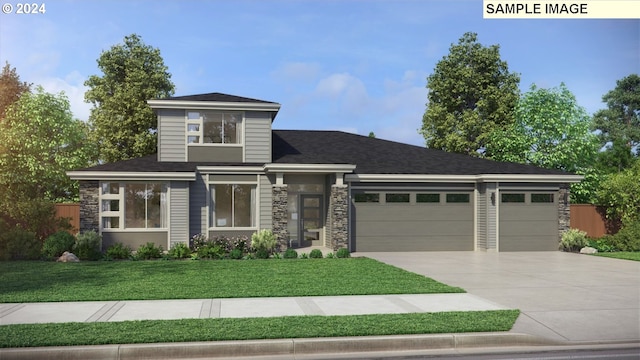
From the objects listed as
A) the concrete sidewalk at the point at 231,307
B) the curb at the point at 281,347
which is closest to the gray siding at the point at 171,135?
the concrete sidewalk at the point at 231,307

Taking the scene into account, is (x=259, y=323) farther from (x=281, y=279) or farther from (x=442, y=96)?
(x=442, y=96)

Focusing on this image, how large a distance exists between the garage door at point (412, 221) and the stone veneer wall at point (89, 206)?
10.0 metres

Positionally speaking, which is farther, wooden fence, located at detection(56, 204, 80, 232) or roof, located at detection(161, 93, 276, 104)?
wooden fence, located at detection(56, 204, 80, 232)

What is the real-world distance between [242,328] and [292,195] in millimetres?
15082

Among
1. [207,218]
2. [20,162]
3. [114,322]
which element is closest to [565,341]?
[114,322]

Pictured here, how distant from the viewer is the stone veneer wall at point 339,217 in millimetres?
22094

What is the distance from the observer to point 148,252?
1972 cm

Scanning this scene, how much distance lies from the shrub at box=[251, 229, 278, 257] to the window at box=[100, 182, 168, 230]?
12.1 feet

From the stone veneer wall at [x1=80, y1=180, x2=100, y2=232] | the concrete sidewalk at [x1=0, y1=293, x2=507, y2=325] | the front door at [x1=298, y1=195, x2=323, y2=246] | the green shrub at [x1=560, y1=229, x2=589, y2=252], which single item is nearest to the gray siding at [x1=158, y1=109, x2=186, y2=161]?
the stone veneer wall at [x1=80, y1=180, x2=100, y2=232]

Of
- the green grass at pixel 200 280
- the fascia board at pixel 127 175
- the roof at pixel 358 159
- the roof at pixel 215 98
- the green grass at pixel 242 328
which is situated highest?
the roof at pixel 215 98

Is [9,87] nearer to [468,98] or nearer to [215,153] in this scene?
[215,153]

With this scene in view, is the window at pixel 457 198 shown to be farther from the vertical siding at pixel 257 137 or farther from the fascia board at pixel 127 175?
the fascia board at pixel 127 175

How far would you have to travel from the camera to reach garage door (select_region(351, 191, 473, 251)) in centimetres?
2325

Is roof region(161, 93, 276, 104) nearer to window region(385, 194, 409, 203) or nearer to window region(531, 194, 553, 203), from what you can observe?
window region(385, 194, 409, 203)
